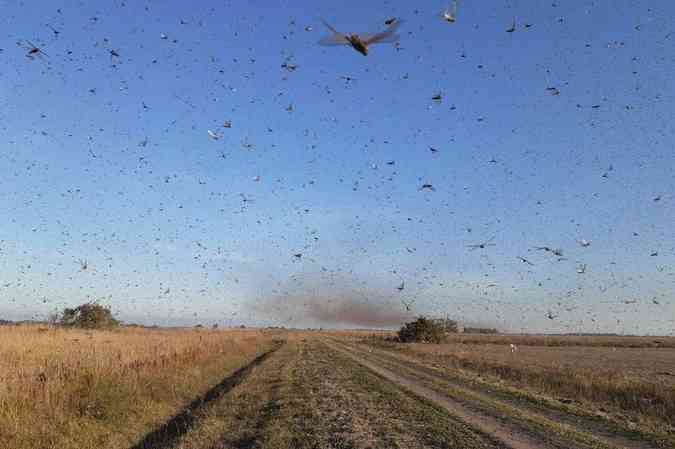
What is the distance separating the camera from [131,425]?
1205cm

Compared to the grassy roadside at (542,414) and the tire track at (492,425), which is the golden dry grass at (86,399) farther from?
the grassy roadside at (542,414)

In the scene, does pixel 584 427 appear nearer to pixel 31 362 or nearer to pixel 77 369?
pixel 77 369

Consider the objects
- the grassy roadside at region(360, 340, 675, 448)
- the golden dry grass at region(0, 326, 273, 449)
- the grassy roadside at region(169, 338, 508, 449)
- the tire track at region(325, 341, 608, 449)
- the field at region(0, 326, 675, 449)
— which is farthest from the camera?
the grassy roadside at region(360, 340, 675, 448)

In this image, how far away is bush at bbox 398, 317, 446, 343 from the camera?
88125 millimetres

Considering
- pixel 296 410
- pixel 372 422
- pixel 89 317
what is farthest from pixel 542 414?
pixel 89 317

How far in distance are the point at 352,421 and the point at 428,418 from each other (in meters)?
2.21

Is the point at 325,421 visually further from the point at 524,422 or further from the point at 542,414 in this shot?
the point at 542,414

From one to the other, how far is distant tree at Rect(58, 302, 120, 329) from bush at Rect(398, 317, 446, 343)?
160 feet

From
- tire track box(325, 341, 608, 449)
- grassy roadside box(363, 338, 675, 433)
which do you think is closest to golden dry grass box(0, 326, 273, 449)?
tire track box(325, 341, 608, 449)

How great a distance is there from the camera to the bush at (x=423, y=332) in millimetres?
88125

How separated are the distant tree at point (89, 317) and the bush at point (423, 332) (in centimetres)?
4890

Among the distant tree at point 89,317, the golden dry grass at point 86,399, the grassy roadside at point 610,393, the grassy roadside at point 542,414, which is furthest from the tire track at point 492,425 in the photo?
the distant tree at point 89,317

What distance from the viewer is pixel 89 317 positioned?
7225 cm

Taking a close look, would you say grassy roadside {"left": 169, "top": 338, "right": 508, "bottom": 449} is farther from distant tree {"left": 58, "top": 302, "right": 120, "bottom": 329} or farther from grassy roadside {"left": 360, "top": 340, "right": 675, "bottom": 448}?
distant tree {"left": 58, "top": 302, "right": 120, "bottom": 329}
